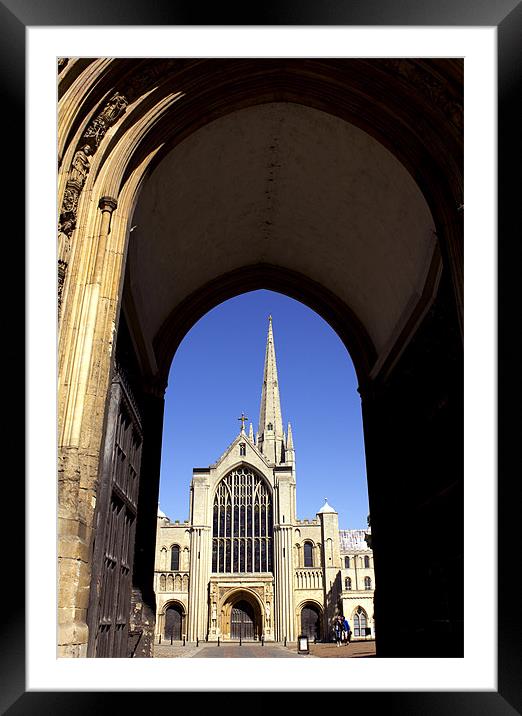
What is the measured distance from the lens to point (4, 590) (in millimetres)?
2246

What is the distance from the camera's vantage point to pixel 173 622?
41.4 m

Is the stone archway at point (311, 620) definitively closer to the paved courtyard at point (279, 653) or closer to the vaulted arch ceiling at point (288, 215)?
the paved courtyard at point (279, 653)

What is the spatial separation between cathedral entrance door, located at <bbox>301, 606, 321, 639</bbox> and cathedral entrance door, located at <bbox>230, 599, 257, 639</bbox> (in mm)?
3699

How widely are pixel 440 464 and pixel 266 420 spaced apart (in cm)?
5195

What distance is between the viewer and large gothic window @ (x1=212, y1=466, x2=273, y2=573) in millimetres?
43000

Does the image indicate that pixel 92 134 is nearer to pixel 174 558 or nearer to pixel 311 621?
pixel 174 558

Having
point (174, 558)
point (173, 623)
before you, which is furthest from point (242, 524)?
point (173, 623)

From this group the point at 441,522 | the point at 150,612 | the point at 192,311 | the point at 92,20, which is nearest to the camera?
the point at 92,20

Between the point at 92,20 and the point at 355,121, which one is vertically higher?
the point at 355,121

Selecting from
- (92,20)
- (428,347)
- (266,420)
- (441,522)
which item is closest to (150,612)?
(441,522)

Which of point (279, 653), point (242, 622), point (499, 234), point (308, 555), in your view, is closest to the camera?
point (499, 234)

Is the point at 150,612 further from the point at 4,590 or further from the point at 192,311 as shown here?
the point at 4,590

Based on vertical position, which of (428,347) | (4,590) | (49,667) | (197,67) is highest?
(197,67)

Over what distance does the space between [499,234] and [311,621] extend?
44.7 metres
